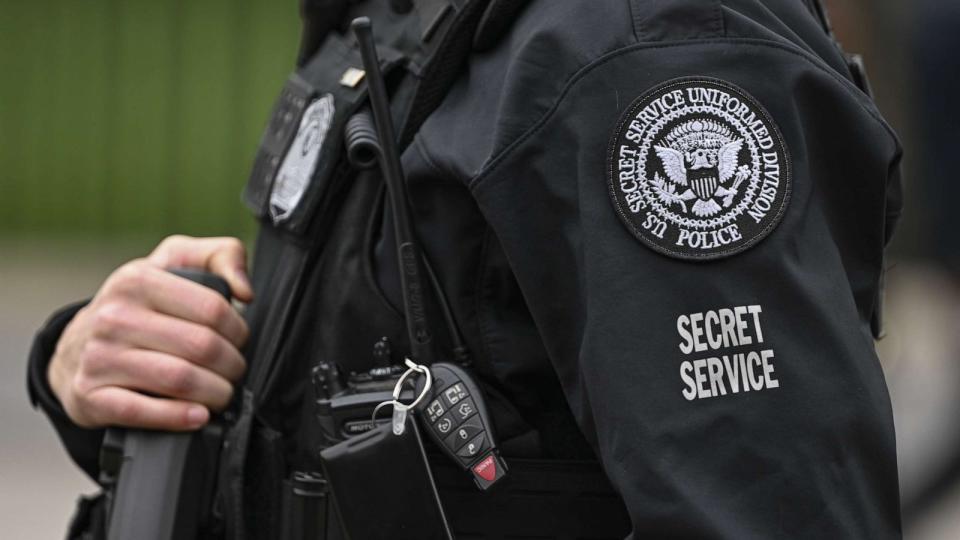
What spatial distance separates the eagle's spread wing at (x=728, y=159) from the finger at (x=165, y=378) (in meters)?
0.69

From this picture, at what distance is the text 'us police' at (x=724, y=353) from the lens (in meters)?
1.09

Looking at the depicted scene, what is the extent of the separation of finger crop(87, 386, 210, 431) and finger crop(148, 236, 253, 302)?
0.65 ft

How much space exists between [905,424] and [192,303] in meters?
3.47

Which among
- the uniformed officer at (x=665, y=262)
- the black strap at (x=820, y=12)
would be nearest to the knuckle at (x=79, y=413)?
the uniformed officer at (x=665, y=262)

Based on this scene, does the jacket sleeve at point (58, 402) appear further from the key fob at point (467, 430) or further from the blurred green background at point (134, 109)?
the blurred green background at point (134, 109)

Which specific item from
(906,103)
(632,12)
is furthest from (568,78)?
(906,103)

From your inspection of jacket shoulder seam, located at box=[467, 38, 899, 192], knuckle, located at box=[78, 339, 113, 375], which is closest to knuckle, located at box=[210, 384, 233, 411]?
knuckle, located at box=[78, 339, 113, 375]

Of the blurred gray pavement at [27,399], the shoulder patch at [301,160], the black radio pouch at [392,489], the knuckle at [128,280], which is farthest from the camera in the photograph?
the blurred gray pavement at [27,399]

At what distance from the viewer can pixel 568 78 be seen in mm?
1155

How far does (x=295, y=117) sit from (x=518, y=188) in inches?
21.2

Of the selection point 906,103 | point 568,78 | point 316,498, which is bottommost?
point 906,103

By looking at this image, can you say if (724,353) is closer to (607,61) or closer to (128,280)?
(607,61)

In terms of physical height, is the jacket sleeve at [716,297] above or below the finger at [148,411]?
above

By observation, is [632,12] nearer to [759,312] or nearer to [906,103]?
[759,312]
